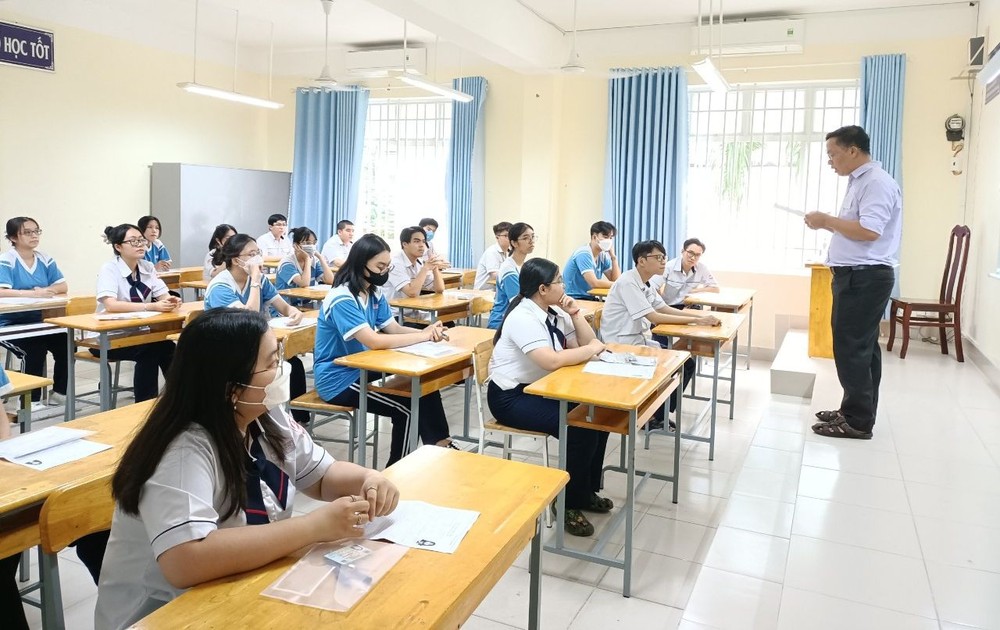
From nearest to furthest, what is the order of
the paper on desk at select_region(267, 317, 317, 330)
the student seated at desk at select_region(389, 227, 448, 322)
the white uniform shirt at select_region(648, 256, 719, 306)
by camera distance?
1. the paper on desk at select_region(267, 317, 317, 330)
2. the student seated at desk at select_region(389, 227, 448, 322)
3. the white uniform shirt at select_region(648, 256, 719, 306)

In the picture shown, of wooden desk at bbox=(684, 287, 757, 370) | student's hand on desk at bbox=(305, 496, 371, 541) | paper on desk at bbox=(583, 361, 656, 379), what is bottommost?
student's hand on desk at bbox=(305, 496, 371, 541)

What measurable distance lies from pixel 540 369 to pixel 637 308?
110cm

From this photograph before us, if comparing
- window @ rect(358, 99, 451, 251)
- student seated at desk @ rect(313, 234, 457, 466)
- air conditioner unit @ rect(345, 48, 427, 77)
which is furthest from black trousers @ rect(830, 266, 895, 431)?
air conditioner unit @ rect(345, 48, 427, 77)

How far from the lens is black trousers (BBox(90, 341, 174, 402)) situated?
14.4 feet

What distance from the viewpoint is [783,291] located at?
725cm

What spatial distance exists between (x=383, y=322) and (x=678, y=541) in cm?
174

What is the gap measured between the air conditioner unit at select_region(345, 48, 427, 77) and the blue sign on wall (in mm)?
3038

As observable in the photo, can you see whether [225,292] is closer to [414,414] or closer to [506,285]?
[414,414]

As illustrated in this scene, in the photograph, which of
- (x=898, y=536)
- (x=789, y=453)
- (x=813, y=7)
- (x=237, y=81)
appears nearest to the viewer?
(x=898, y=536)

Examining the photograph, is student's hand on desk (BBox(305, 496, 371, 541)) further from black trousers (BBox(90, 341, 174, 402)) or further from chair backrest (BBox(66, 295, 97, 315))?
chair backrest (BBox(66, 295, 97, 315))

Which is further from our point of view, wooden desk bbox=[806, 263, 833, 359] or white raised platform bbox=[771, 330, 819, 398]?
wooden desk bbox=[806, 263, 833, 359]

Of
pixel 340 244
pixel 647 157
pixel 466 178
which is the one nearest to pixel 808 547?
pixel 647 157

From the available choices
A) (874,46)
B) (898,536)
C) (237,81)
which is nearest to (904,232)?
(874,46)

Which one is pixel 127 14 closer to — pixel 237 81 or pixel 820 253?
pixel 237 81
